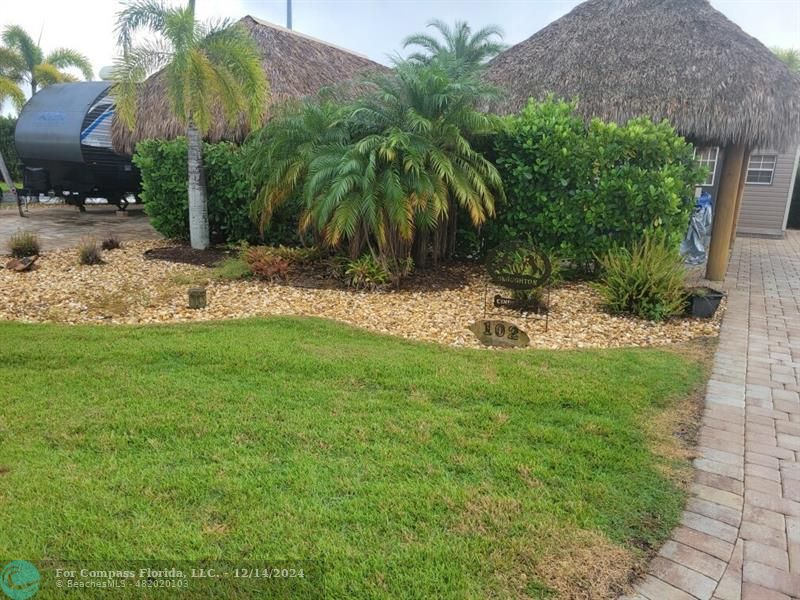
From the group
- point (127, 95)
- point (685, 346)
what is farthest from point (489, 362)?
point (127, 95)

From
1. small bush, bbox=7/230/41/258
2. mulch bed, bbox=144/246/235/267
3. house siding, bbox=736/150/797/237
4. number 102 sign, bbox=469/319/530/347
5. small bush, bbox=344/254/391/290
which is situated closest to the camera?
number 102 sign, bbox=469/319/530/347

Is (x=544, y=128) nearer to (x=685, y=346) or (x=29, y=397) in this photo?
(x=685, y=346)

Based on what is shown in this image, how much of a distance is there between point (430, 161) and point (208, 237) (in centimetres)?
464

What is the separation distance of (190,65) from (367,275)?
419 centimetres

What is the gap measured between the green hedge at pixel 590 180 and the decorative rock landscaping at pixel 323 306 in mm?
812

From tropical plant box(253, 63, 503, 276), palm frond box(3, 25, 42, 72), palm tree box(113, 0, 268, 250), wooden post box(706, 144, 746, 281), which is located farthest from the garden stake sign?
palm frond box(3, 25, 42, 72)

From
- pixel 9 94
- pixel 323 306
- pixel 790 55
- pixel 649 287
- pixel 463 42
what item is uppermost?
pixel 790 55

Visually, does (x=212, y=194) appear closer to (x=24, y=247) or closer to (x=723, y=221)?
(x=24, y=247)

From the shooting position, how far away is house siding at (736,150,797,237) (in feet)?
45.2

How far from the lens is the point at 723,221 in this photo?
26.3 feet

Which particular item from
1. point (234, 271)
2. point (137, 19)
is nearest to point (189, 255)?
point (234, 271)

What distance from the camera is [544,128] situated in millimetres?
7016

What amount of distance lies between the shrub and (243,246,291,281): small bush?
13.3ft

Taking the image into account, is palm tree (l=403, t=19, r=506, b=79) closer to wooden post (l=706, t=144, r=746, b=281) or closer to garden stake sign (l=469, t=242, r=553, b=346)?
wooden post (l=706, t=144, r=746, b=281)
